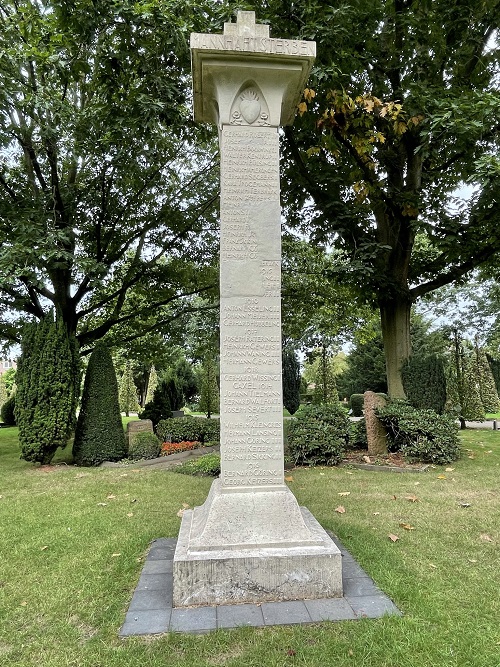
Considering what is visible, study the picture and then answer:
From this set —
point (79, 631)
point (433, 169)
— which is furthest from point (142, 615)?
point (433, 169)

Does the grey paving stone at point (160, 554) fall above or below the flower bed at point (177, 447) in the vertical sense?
below

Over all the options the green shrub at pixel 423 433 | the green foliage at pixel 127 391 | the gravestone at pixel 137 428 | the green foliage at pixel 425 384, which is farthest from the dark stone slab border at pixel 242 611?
the green foliage at pixel 127 391

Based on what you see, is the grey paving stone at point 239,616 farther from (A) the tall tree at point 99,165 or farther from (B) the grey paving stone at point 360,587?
(A) the tall tree at point 99,165

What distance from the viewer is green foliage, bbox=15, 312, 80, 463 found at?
8.88m

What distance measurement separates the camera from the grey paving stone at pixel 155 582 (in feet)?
10.7

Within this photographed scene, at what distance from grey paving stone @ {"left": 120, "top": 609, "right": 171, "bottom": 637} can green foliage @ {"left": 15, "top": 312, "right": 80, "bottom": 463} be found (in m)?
6.77

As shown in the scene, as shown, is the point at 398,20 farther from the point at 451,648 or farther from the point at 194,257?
the point at 451,648

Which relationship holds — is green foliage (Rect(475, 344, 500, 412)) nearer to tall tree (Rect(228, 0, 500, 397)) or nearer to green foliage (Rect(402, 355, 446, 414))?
tall tree (Rect(228, 0, 500, 397))

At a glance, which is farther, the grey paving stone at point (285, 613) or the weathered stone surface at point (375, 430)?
the weathered stone surface at point (375, 430)

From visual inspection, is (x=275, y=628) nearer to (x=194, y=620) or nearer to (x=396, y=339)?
(x=194, y=620)

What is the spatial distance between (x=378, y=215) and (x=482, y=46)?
3648 mm

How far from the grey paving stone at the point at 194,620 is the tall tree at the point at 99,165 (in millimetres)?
6311

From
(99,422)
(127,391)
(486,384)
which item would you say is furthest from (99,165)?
(127,391)

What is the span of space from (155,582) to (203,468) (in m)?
4.54
